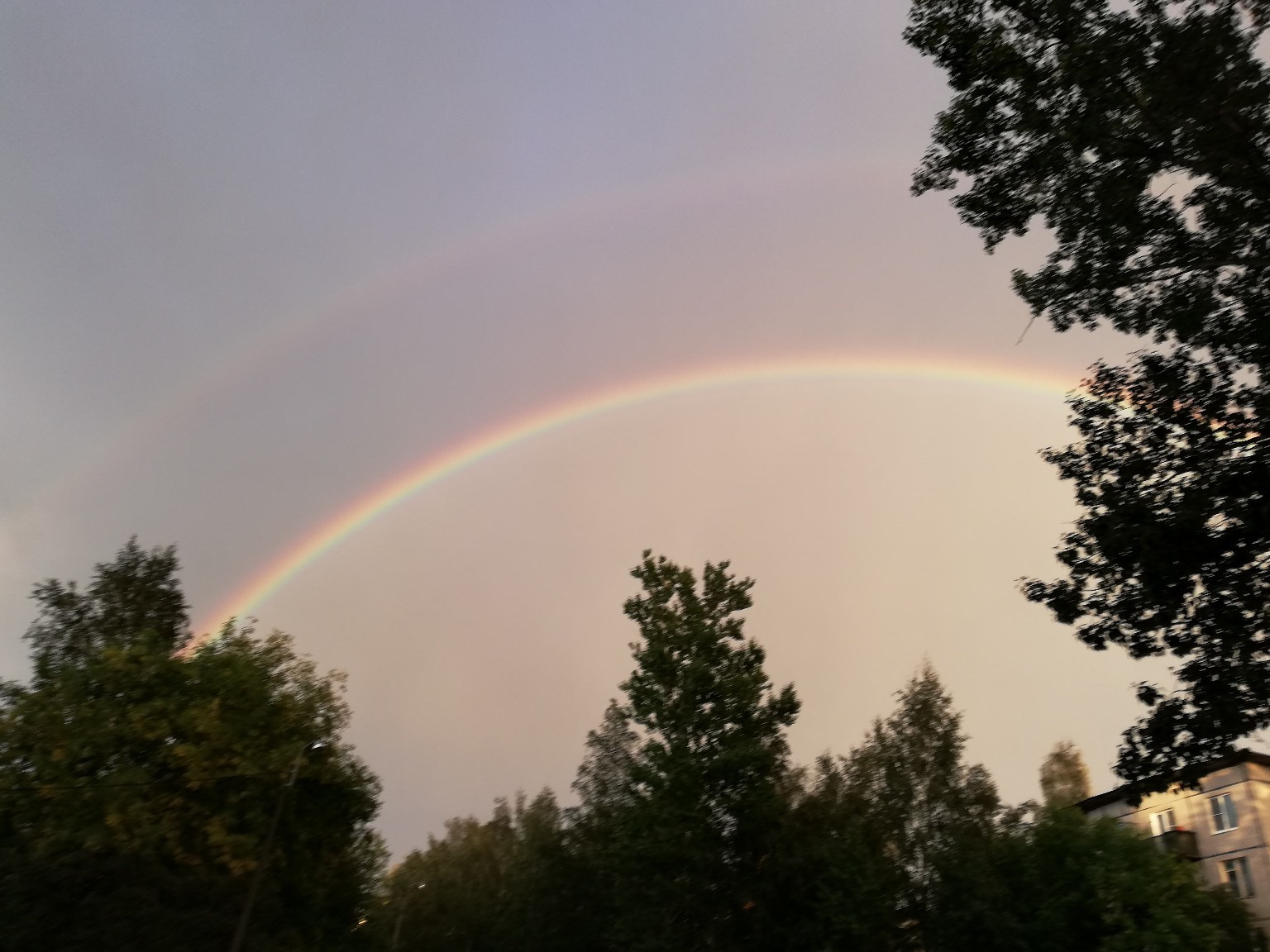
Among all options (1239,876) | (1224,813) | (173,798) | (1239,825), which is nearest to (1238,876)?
(1239,876)

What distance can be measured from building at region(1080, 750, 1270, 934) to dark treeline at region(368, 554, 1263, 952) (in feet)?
19.4

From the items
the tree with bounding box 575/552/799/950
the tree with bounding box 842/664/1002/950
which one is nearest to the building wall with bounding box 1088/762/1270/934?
the tree with bounding box 842/664/1002/950

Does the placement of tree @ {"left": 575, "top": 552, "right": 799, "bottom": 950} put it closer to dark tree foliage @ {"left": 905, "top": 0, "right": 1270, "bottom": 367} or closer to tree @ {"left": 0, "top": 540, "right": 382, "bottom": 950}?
tree @ {"left": 0, "top": 540, "right": 382, "bottom": 950}

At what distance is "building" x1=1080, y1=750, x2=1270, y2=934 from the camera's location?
44.4 meters

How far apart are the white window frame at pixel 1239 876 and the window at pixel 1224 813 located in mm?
1614

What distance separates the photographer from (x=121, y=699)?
32156 mm

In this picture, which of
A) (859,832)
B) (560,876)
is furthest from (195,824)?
(859,832)

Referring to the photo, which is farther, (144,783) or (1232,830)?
(1232,830)

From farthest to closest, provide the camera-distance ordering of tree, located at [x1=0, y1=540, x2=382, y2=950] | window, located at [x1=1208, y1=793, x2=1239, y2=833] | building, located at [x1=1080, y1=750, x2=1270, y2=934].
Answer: window, located at [x1=1208, y1=793, x2=1239, y2=833] < building, located at [x1=1080, y1=750, x2=1270, y2=934] < tree, located at [x1=0, y1=540, x2=382, y2=950]

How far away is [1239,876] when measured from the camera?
45562mm

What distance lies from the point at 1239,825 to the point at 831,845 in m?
27.7

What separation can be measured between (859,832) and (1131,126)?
29.1 meters

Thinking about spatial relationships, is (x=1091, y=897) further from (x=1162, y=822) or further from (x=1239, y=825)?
(x=1162, y=822)

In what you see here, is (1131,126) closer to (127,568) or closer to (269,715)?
(269,715)
